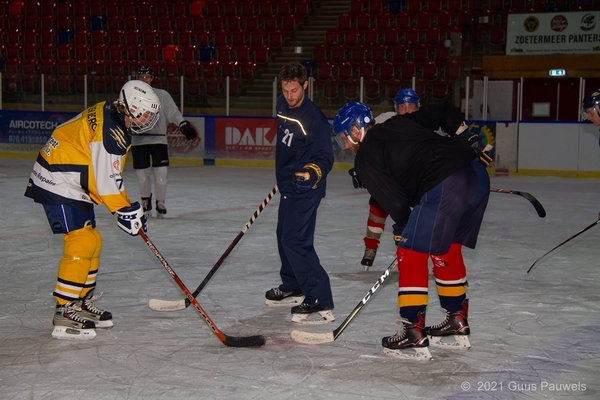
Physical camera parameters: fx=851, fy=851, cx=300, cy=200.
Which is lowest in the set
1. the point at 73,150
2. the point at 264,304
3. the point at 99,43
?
the point at 264,304

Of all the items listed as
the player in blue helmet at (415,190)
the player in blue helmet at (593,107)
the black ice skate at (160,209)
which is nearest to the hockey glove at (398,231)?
the player in blue helmet at (415,190)

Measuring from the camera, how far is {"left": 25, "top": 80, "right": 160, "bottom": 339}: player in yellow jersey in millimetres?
3715

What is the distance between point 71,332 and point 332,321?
49.9 inches

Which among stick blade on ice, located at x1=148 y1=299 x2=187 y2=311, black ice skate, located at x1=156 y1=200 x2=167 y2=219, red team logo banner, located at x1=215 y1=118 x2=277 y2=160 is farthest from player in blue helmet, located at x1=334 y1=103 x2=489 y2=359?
red team logo banner, located at x1=215 y1=118 x2=277 y2=160

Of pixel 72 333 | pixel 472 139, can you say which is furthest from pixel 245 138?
pixel 72 333

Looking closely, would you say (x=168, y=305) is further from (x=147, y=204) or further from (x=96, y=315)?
(x=147, y=204)

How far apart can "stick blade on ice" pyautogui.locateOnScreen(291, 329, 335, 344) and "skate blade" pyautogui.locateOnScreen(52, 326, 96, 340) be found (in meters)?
0.94

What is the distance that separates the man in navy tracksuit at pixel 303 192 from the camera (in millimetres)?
4180

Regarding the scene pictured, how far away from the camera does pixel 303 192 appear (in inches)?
161

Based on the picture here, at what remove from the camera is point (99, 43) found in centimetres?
1864

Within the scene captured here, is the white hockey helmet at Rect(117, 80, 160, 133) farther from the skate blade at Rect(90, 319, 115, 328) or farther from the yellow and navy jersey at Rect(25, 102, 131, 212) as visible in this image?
the skate blade at Rect(90, 319, 115, 328)

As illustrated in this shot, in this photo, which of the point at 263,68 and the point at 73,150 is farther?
the point at 263,68

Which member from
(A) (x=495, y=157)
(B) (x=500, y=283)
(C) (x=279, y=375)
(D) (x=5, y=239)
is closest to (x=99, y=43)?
(A) (x=495, y=157)

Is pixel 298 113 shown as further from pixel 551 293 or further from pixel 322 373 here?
pixel 551 293
